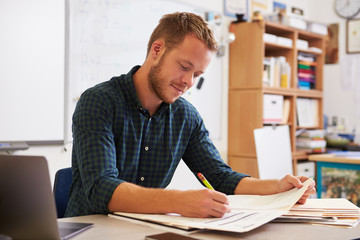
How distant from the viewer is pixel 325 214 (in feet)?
3.87

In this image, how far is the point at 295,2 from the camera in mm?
4672

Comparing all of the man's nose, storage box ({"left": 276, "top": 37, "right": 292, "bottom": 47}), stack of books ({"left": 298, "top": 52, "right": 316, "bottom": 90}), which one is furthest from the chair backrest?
stack of books ({"left": 298, "top": 52, "right": 316, "bottom": 90})

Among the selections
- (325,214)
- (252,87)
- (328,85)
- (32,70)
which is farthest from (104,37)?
(328,85)

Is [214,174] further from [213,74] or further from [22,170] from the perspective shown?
[213,74]

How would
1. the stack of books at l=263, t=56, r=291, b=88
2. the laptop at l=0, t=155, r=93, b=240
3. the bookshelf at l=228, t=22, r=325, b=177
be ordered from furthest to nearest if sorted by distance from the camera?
the stack of books at l=263, t=56, r=291, b=88 → the bookshelf at l=228, t=22, r=325, b=177 → the laptop at l=0, t=155, r=93, b=240

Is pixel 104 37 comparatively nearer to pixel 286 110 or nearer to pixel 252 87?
pixel 252 87

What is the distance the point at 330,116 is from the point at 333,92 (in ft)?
0.85

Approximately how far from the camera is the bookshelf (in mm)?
3698

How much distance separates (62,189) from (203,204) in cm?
68

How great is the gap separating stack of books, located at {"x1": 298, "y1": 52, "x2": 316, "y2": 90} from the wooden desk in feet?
4.22

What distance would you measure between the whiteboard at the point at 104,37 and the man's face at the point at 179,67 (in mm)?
1389

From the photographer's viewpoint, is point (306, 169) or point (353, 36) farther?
point (353, 36)

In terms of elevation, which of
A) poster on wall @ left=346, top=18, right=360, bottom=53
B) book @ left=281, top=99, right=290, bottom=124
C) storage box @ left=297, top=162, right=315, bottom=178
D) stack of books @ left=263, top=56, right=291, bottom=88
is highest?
poster on wall @ left=346, top=18, right=360, bottom=53

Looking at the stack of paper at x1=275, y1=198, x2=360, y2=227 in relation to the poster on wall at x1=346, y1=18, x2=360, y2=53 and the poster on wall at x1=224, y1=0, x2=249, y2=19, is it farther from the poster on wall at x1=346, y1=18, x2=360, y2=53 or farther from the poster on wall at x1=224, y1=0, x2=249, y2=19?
the poster on wall at x1=346, y1=18, x2=360, y2=53
